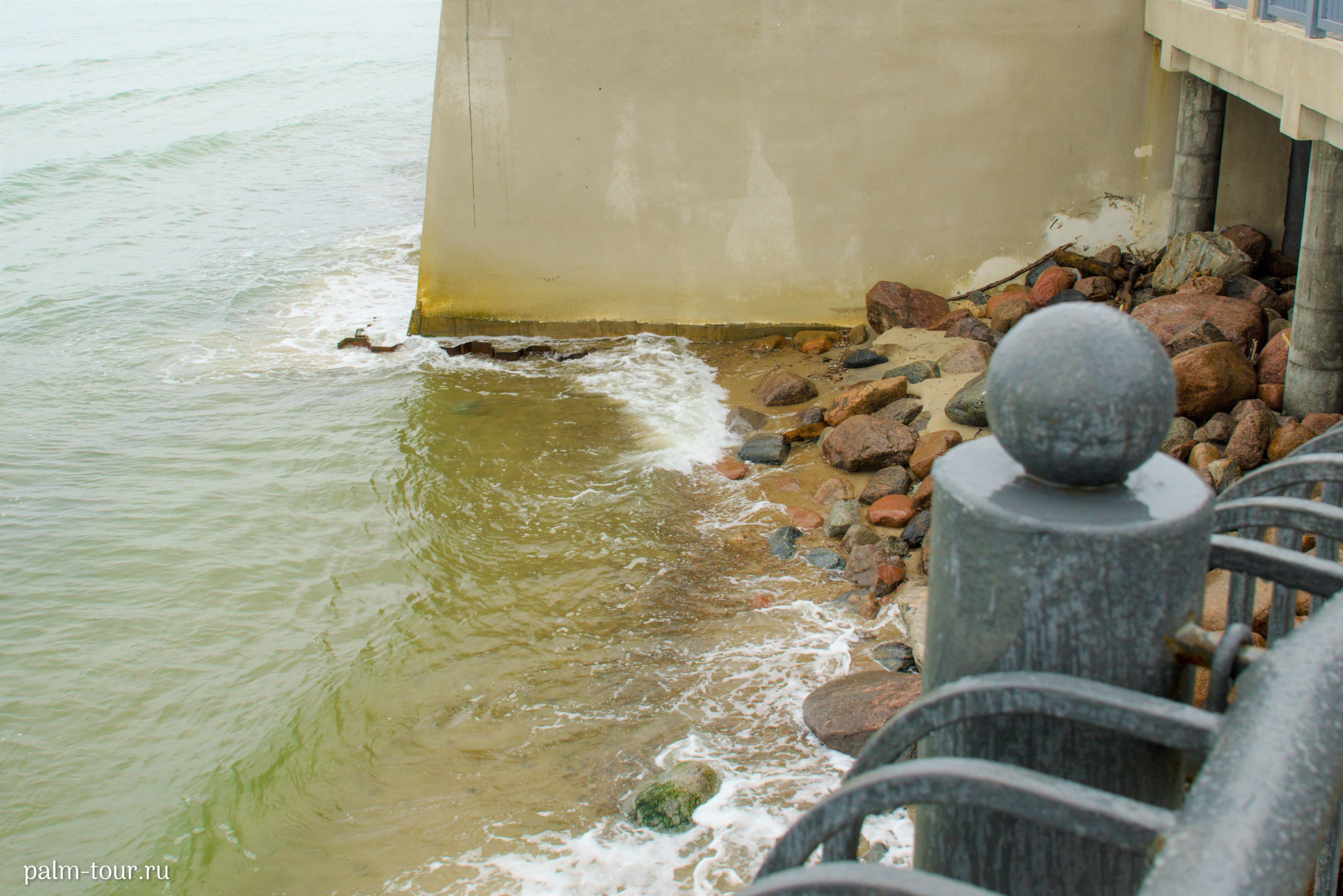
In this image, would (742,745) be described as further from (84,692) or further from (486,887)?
(84,692)

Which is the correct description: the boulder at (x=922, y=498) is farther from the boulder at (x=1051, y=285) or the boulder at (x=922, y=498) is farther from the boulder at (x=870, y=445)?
the boulder at (x=1051, y=285)

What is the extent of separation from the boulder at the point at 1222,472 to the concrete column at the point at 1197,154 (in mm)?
4899

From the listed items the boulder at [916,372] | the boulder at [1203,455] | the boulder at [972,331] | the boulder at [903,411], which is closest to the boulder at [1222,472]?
the boulder at [1203,455]

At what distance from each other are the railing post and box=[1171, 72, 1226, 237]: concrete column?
36.6ft

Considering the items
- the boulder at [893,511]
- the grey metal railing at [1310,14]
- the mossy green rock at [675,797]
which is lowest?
the mossy green rock at [675,797]

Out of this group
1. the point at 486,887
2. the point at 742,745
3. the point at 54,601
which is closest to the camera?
the point at 486,887

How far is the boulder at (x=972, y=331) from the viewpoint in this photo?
1121cm

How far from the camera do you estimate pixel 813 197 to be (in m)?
12.2

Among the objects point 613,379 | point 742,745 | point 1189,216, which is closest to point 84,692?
point 742,745

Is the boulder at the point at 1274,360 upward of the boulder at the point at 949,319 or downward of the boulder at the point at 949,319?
upward

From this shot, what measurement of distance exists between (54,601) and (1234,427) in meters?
9.32

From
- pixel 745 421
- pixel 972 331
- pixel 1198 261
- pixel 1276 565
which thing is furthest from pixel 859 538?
pixel 1276 565

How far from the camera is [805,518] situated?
8.85 metres

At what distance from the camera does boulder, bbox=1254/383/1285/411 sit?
27.7 ft
